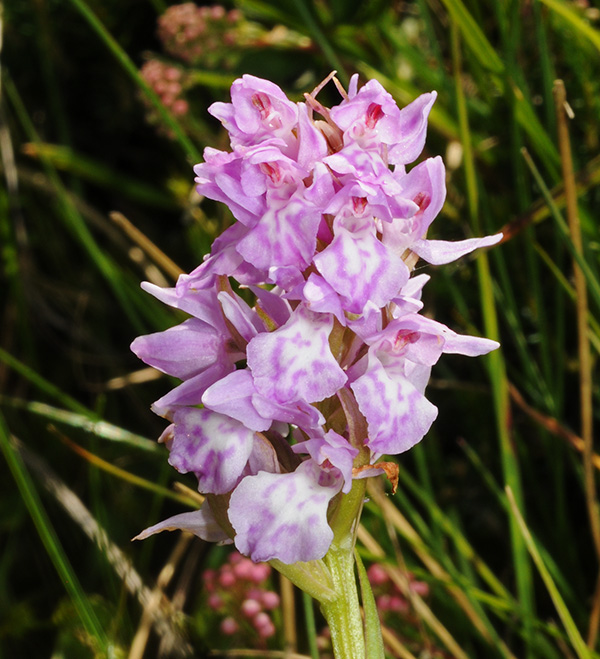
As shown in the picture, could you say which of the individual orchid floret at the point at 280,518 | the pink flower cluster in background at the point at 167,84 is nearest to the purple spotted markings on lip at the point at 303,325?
the individual orchid floret at the point at 280,518

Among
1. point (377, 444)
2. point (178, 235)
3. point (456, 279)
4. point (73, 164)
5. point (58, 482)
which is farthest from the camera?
point (178, 235)

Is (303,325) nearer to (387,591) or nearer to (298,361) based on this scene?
(298,361)

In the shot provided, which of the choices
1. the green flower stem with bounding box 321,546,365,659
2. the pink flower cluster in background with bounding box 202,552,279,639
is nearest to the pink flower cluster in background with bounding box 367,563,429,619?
the pink flower cluster in background with bounding box 202,552,279,639

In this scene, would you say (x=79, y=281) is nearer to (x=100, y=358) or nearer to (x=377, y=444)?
(x=100, y=358)

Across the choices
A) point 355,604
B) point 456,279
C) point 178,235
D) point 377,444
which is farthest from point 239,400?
point 178,235

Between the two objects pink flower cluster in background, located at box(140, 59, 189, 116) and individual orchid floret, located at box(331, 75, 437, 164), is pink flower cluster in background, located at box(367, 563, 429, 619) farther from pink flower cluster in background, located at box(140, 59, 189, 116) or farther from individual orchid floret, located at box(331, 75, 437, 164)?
pink flower cluster in background, located at box(140, 59, 189, 116)
